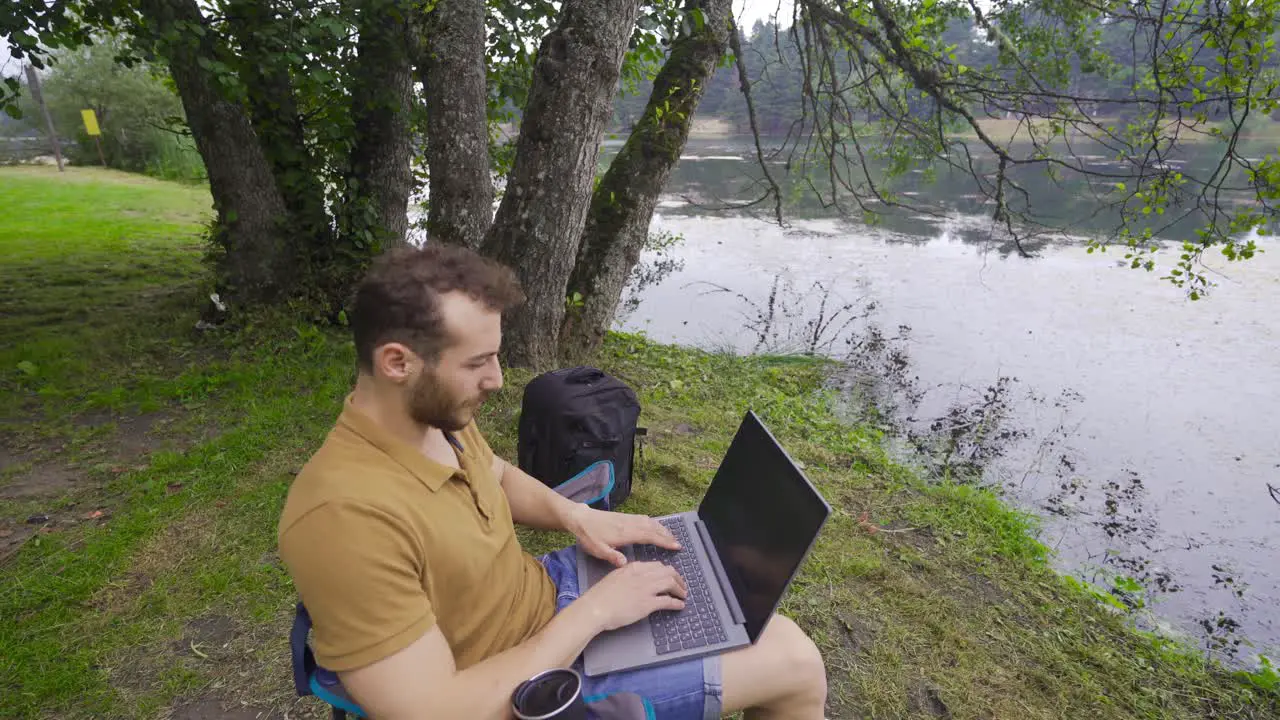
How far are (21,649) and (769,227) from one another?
39.9ft

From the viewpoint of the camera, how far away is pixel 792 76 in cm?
909

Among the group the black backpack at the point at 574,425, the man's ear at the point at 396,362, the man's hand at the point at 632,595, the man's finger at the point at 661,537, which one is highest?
the man's ear at the point at 396,362

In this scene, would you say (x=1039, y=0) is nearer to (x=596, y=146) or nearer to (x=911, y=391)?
(x=911, y=391)

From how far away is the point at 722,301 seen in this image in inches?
361

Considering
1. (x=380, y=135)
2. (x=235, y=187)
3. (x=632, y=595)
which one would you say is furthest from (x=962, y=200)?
(x=632, y=595)

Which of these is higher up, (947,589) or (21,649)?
(21,649)

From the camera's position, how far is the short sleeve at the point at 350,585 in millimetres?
1127

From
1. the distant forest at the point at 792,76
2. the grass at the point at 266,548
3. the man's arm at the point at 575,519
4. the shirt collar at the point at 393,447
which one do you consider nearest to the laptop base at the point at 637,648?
the man's arm at the point at 575,519

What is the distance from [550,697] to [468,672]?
0.16 metres

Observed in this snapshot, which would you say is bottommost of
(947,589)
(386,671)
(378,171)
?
(947,589)

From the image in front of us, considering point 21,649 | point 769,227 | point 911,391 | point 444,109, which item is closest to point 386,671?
point 21,649

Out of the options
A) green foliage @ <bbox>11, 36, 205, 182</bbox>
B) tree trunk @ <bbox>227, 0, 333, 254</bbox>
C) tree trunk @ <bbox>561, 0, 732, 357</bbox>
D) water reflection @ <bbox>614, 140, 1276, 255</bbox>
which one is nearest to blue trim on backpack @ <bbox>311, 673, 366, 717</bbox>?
tree trunk @ <bbox>561, 0, 732, 357</bbox>

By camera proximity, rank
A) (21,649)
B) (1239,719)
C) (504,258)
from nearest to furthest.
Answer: (21,649) < (1239,719) < (504,258)

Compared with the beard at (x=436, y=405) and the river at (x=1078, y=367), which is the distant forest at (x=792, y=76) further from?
the beard at (x=436, y=405)
